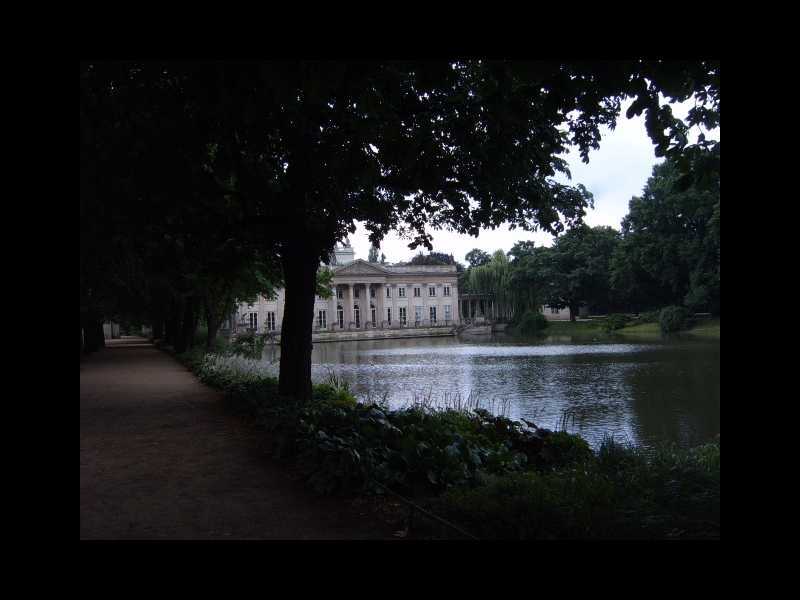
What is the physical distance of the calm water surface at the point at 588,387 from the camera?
932cm

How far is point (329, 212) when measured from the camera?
7.10m

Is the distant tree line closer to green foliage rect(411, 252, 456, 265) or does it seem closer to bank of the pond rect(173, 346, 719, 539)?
green foliage rect(411, 252, 456, 265)

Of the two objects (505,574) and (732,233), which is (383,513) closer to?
(505,574)

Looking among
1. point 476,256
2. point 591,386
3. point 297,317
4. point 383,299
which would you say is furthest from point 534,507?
point 476,256

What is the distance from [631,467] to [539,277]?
49.3 meters

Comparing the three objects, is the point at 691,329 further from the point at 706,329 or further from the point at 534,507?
the point at 534,507

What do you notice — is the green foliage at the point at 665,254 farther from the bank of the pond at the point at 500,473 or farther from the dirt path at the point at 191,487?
the dirt path at the point at 191,487

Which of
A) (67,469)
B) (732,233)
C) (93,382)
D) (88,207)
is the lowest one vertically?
(93,382)

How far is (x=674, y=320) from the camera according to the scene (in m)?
35.9

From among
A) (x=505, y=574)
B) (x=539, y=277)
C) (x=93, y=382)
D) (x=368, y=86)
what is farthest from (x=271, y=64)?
(x=539, y=277)

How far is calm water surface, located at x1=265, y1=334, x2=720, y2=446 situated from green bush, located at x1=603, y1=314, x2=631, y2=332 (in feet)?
64.2

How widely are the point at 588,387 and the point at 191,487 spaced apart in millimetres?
10958

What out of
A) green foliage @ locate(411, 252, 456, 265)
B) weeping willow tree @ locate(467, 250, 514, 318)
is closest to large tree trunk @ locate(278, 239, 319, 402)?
weeping willow tree @ locate(467, 250, 514, 318)

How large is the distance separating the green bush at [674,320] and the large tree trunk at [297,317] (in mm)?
33066
